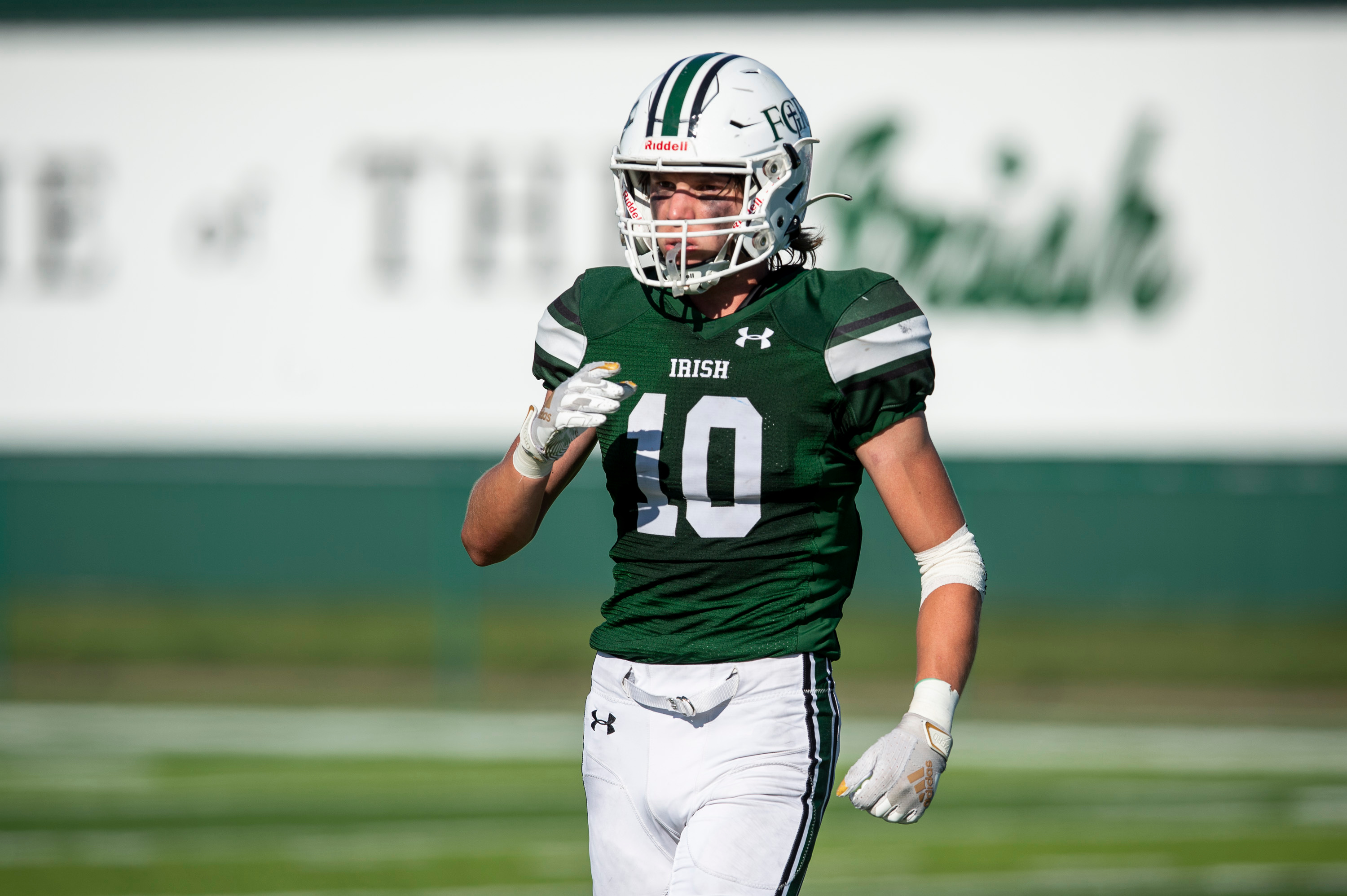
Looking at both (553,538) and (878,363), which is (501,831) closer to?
(878,363)

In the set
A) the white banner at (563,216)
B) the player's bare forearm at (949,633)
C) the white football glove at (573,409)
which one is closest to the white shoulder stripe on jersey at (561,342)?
the white football glove at (573,409)

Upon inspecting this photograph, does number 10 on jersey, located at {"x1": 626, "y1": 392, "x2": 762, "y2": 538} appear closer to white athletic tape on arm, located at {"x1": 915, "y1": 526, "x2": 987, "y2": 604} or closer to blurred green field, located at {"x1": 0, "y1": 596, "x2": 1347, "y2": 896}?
white athletic tape on arm, located at {"x1": 915, "y1": 526, "x2": 987, "y2": 604}

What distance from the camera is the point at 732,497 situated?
318 cm

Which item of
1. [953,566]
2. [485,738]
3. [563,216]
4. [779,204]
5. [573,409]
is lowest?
[485,738]

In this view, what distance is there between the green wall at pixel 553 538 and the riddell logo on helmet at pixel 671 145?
9978 millimetres

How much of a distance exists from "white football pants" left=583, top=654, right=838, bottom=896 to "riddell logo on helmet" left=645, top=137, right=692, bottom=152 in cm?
96

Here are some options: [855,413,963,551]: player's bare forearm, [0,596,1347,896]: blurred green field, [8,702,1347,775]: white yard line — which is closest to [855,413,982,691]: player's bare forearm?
[855,413,963,551]: player's bare forearm

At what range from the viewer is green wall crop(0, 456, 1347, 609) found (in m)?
13.5

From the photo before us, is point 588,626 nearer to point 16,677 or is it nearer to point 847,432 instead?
point 16,677

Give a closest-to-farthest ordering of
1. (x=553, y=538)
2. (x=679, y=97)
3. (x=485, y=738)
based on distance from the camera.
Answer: (x=679, y=97)
(x=485, y=738)
(x=553, y=538)

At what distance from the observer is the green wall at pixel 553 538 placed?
1347 cm

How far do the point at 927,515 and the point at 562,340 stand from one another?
817mm

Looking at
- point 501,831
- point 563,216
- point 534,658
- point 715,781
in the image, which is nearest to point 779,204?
point 715,781

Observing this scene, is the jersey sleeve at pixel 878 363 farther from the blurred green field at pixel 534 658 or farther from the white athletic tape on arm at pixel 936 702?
the blurred green field at pixel 534 658
